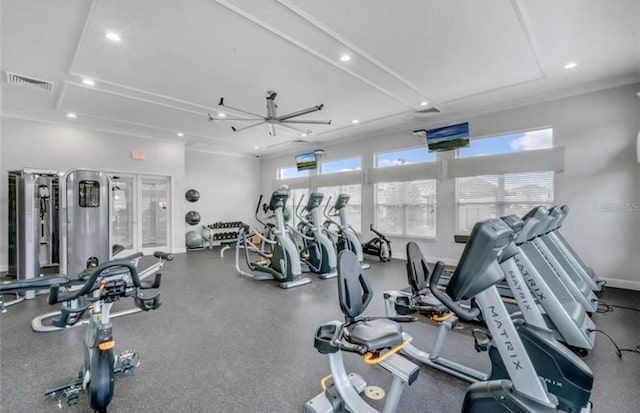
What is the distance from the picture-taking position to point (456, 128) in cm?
611

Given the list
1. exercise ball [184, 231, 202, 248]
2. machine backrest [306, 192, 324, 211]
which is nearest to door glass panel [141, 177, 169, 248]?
exercise ball [184, 231, 202, 248]

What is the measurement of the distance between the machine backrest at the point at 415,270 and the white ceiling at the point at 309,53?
2.42 meters

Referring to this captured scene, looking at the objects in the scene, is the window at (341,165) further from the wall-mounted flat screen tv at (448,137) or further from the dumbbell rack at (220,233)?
the dumbbell rack at (220,233)

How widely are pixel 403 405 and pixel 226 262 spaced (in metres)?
6.00

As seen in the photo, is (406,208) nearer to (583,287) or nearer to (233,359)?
(583,287)

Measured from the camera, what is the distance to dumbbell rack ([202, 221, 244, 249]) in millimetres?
9383

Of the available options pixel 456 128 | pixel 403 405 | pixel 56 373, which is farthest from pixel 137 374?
pixel 456 128

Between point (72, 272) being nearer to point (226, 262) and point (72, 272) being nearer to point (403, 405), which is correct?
point (226, 262)

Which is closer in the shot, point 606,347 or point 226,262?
point 606,347

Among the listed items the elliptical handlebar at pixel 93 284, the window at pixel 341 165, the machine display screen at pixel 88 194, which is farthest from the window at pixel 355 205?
the elliptical handlebar at pixel 93 284

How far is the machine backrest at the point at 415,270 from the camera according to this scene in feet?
8.38

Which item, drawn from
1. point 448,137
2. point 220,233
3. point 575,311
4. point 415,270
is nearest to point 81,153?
point 220,233

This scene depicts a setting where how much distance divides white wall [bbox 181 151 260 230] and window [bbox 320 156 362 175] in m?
3.26

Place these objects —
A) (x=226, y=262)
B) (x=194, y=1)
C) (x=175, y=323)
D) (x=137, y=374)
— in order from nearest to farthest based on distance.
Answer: (x=137, y=374)
(x=194, y=1)
(x=175, y=323)
(x=226, y=262)
